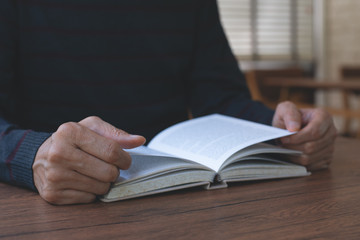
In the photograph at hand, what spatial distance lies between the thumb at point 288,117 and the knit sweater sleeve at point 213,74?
0.75ft

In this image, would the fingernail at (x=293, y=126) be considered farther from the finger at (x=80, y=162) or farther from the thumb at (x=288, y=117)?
the finger at (x=80, y=162)

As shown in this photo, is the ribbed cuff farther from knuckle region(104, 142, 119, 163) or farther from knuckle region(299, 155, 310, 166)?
knuckle region(299, 155, 310, 166)

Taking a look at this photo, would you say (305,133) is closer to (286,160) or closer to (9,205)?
(286,160)

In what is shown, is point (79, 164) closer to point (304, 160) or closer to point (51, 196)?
point (51, 196)

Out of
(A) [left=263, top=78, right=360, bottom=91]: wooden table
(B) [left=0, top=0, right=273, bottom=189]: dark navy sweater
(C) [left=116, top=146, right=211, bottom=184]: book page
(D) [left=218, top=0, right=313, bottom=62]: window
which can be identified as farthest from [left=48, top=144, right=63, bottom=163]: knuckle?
(D) [left=218, top=0, right=313, bottom=62]: window

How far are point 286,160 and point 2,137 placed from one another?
57 cm

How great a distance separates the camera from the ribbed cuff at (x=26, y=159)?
744 millimetres

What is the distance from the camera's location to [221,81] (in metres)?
1.35

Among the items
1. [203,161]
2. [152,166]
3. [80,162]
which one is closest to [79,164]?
[80,162]

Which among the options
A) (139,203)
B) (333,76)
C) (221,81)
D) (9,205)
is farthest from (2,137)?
(333,76)

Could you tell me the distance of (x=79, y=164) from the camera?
0.67 m

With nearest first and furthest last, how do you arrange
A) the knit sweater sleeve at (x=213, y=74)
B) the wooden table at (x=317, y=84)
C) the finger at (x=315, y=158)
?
the finger at (x=315, y=158) < the knit sweater sleeve at (x=213, y=74) < the wooden table at (x=317, y=84)

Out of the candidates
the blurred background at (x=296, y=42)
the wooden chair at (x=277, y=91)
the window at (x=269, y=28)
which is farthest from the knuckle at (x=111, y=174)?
the window at (x=269, y=28)

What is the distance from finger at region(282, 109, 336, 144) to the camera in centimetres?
89
